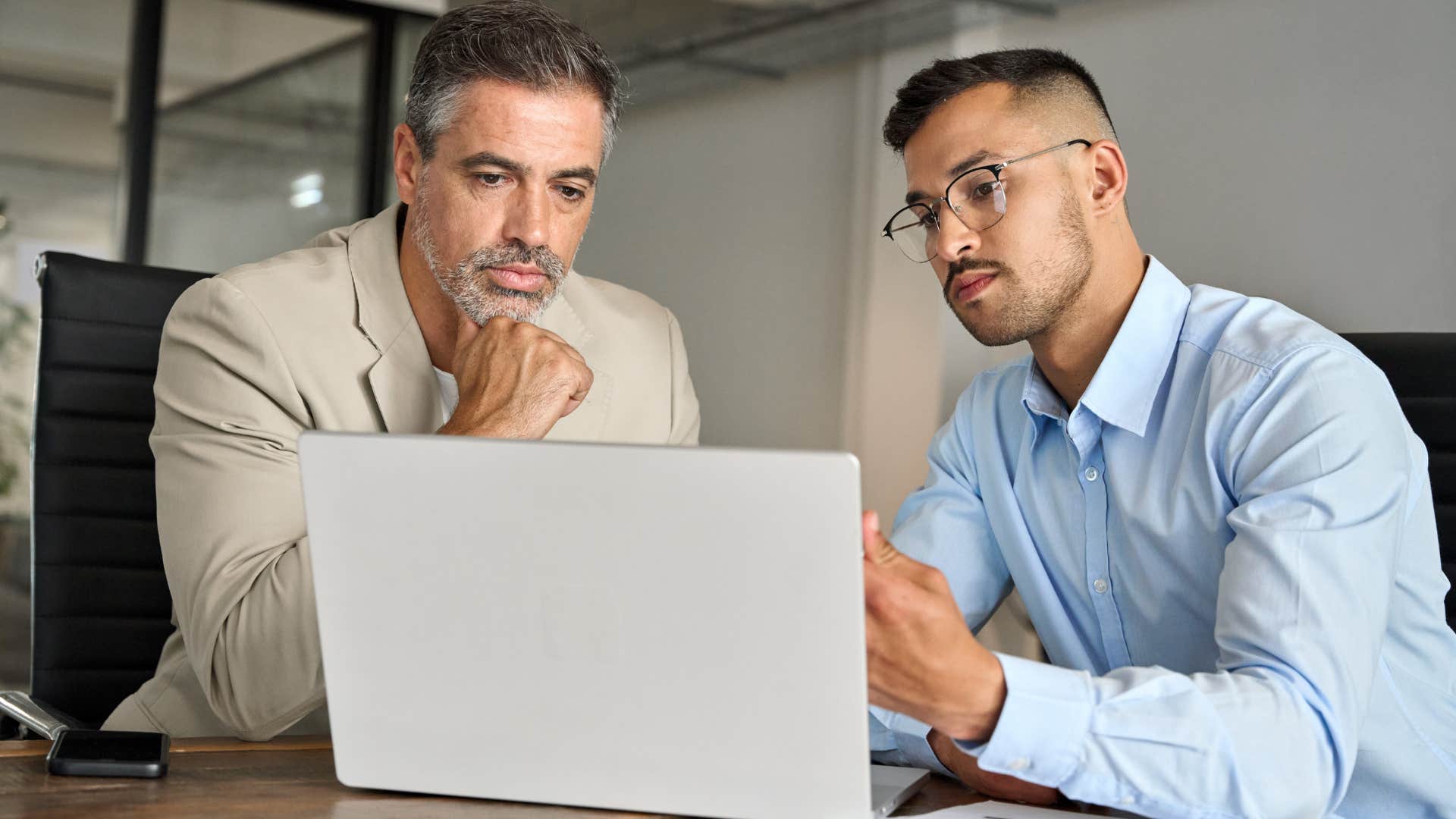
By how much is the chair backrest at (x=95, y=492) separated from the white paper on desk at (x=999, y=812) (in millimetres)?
1157

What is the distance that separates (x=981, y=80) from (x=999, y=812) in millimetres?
813

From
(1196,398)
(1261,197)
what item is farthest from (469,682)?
(1261,197)

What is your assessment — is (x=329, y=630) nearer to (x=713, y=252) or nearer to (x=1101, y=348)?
(x=1101, y=348)

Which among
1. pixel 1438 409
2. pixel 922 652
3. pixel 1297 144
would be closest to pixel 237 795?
pixel 922 652

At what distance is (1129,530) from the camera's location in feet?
4.05

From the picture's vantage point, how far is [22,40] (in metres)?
4.28

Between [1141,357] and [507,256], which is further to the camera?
[507,256]

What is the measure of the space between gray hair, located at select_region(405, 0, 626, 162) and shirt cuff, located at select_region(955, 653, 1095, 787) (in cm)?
95

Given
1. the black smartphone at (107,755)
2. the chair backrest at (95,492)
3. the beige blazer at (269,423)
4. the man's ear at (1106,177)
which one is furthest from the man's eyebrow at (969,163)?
the chair backrest at (95,492)

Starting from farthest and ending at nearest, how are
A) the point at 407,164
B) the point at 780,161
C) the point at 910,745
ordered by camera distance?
1. the point at 780,161
2. the point at 407,164
3. the point at 910,745

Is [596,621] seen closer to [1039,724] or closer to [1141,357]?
[1039,724]

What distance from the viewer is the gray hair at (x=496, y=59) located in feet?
4.95

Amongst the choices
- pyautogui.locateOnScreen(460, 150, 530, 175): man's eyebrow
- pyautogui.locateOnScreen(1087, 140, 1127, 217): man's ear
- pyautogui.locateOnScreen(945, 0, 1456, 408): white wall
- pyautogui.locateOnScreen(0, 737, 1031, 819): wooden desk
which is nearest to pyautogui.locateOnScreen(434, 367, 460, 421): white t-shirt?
pyautogui.locateOnScreen(460, 150, 530, 175): man's eyebrow

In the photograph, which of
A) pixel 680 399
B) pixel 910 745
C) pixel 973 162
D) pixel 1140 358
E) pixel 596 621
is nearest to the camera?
pixel 596 621
